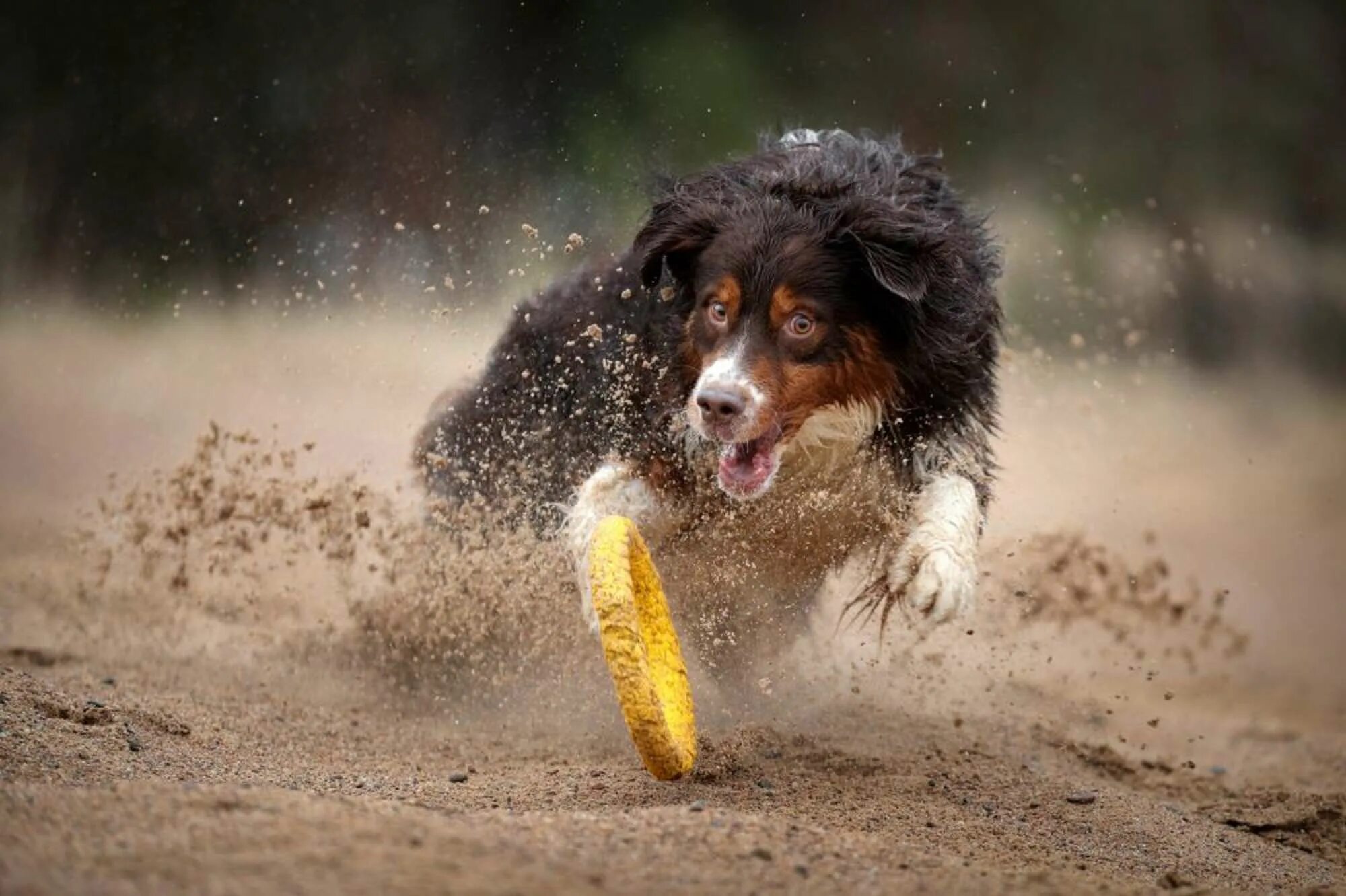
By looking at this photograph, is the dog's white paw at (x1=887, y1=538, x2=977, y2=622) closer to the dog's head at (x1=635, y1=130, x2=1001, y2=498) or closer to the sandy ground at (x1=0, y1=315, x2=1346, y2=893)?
the dog's head at (x1=635, y1=130, x2=1001, y2=498)

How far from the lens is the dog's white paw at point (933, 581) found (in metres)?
4.75

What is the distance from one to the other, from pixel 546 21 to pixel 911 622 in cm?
564

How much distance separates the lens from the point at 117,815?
322 centimetres

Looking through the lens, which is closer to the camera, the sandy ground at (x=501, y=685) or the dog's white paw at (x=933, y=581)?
the sandy ground at (x=501, y=685)

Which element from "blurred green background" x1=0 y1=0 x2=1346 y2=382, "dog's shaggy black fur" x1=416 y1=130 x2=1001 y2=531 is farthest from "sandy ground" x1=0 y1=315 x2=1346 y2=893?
"blurred green background" x1=0 y1=0 x2=1346 y2=382

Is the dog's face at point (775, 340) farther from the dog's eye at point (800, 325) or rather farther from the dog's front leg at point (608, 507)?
the dog's front leg at point (608, 507)

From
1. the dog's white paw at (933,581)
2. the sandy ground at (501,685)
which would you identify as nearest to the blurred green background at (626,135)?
the sandy ground at (501,685)

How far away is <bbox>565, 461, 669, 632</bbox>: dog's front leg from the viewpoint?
17.5 feet

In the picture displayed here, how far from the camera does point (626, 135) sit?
883 centimetres

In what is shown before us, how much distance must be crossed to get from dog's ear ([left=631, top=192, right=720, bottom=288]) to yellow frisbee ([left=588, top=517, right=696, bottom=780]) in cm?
102

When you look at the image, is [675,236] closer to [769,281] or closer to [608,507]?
[769,281]

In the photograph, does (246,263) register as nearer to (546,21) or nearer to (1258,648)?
(546,21)

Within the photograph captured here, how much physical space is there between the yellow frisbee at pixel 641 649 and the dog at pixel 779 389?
433 millimetres

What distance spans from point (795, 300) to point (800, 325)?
0.27ft
